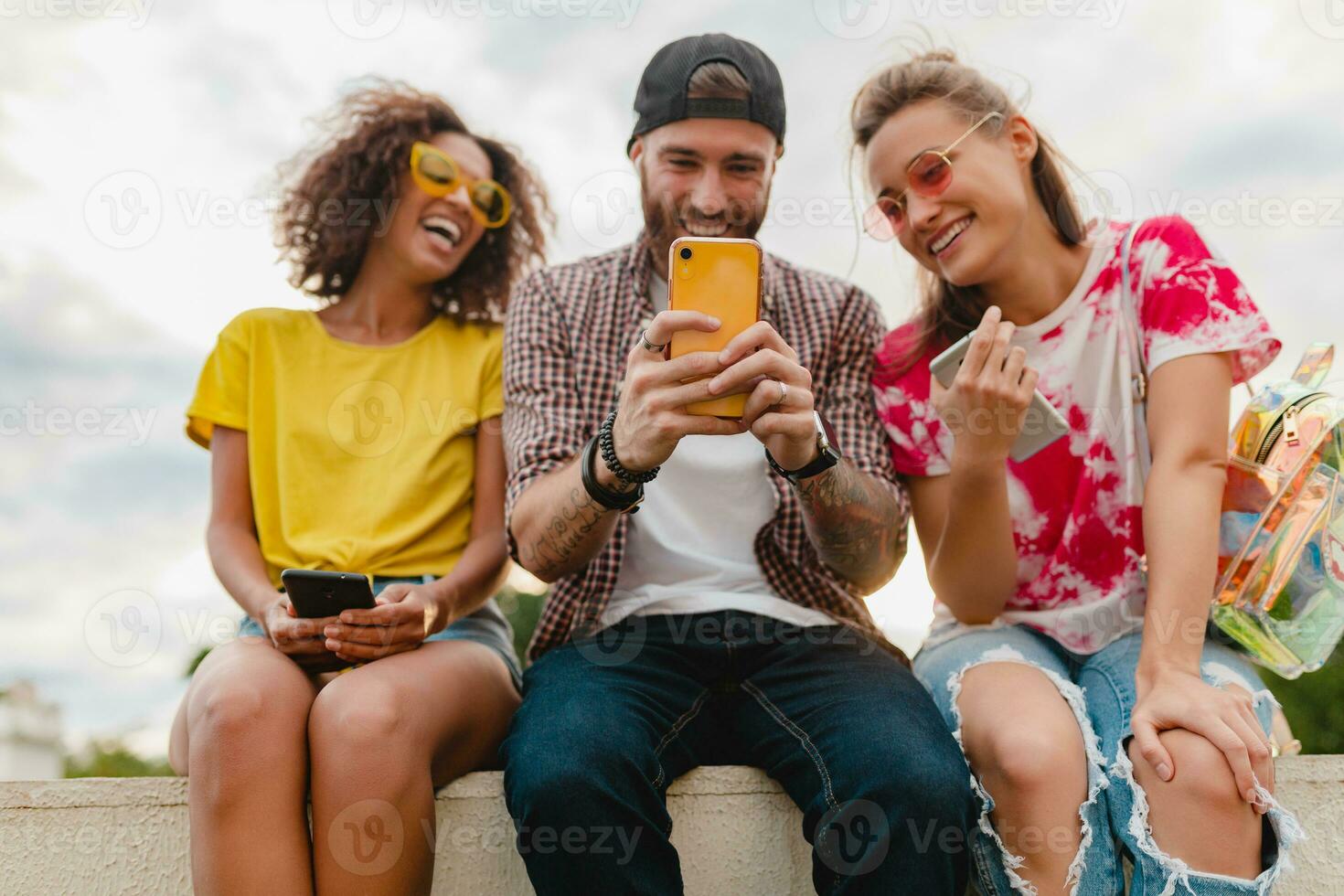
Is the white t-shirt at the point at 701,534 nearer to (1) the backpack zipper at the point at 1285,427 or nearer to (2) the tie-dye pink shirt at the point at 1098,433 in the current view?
(2) the tie-dye pink shirt at the point at 1098,433

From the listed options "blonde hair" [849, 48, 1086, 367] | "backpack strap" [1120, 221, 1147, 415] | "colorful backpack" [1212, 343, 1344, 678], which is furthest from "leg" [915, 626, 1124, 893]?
"blonde hair" [849, 48, 1086, 367]

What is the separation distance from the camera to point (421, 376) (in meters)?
3.27

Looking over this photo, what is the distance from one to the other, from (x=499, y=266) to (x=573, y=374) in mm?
1020

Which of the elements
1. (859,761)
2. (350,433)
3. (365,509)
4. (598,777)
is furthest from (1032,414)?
(350,433)

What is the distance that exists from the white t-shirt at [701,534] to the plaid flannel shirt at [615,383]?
5 centimetres

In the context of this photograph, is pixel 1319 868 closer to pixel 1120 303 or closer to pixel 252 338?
pixel 1120 303

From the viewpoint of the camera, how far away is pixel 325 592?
7.88 feet

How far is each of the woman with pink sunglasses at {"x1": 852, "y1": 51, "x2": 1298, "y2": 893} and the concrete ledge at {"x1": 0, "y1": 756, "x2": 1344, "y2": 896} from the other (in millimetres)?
381

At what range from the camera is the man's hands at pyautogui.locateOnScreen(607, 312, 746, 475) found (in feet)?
7.18

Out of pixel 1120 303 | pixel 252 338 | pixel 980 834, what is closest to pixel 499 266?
pixel 252 338

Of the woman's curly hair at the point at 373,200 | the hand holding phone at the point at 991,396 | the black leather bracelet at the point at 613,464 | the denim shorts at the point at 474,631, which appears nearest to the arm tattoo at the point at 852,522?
the hand holding phone at the point at 991,396

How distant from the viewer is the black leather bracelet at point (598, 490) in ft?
7.82

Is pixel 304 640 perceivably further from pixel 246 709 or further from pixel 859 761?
pixel 859 761

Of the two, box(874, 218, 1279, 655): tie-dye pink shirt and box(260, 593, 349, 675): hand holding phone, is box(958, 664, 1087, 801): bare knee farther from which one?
box(260, 593, 349, 675): hand holding phone
